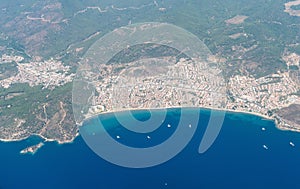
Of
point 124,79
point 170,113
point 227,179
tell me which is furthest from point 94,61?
point 227,179

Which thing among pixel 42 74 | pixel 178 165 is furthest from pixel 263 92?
pixel 42 74

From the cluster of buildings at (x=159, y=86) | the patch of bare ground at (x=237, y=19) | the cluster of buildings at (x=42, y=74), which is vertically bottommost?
the cluster of buildings at (x=42, y=74)

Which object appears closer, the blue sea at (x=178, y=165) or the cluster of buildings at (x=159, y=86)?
the blue sea at (x=178, y=165)

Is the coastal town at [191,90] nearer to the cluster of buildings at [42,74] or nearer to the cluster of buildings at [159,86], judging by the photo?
the cluster of buildings at [159,86]

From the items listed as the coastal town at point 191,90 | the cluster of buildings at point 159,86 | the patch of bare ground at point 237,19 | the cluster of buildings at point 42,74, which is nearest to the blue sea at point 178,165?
the coastal town at point 191,90

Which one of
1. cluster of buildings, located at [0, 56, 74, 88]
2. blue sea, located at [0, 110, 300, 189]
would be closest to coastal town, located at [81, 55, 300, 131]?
blue sea, located at [0, 110, 300, 189]

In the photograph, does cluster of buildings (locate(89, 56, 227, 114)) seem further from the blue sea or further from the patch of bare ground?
the patch of bare ground

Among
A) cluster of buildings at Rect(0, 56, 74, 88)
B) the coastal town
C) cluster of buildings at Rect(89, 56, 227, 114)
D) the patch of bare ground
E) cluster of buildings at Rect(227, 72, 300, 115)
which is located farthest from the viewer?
the patch of bare ground

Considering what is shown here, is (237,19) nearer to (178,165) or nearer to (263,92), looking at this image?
(263,92)

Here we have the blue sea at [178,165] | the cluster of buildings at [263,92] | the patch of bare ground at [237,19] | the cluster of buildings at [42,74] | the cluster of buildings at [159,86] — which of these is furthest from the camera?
the patch of bare ground at [237,19]
